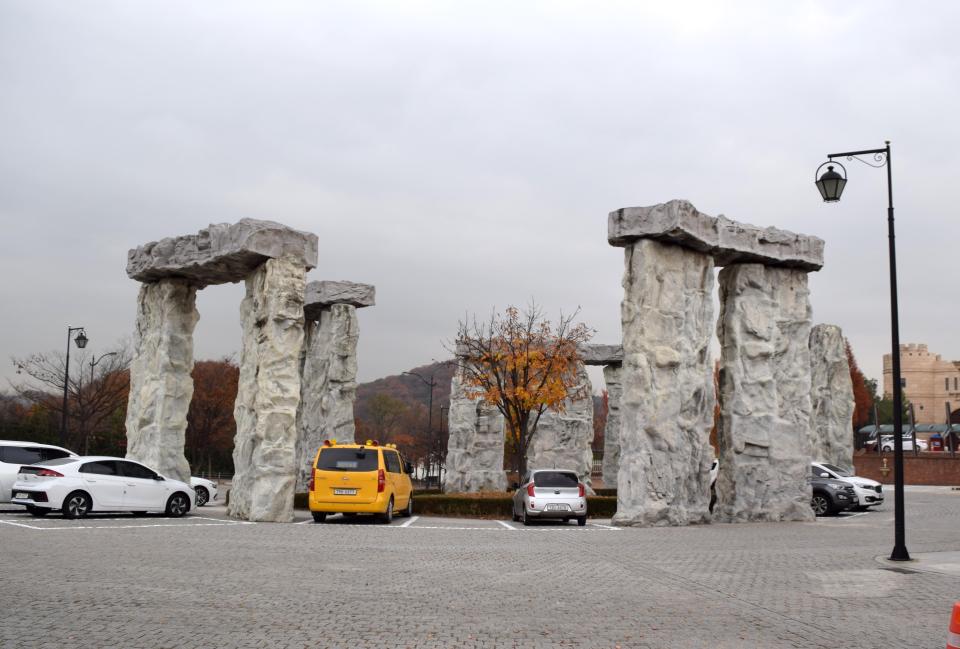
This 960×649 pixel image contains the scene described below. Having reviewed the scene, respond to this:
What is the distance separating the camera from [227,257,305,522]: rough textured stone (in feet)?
68.2

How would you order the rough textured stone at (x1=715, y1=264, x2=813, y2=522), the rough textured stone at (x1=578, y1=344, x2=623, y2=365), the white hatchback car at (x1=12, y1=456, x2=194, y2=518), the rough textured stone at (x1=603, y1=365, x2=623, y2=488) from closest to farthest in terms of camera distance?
the white hatchback car at (x1=12, y1=456, x2=194, y2=518), the rough textured stone at (x1=715, y1=264, x2=813, y2=522), the rough textured stone at (x1=578, y1=344, x2=623, y2=365), the rough textured stone at (x1=603, y1=365, x2=623, y2=488)

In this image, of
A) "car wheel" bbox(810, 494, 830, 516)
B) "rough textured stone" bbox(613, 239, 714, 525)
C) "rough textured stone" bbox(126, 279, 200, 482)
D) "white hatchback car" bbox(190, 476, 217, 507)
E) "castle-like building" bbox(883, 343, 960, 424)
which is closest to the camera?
"rough textured stone" bbox(613, 239, 714, 525)

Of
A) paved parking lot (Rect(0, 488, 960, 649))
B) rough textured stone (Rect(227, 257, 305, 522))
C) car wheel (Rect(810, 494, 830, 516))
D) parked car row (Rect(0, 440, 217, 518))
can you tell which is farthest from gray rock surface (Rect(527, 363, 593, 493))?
paved parking lot (Rect(0, 488, 960, 649))

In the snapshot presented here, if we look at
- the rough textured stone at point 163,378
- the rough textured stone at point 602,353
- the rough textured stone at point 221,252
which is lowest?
the rough textured stone at point 163,378

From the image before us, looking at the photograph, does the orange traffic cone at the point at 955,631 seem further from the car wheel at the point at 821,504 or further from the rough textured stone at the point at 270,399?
the car wheel at the point at 821,504

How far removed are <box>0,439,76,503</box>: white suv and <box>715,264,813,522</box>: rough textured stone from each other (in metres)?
16.9

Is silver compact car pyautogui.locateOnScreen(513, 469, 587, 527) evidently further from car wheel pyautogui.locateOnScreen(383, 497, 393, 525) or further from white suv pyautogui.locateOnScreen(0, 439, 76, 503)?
white suv pyautogui.locateOnScreen(0, 439, 76, 503)

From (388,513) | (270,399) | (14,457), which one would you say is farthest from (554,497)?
(14,457)

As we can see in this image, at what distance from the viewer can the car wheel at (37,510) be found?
18969 mm

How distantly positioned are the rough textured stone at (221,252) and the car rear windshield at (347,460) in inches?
187

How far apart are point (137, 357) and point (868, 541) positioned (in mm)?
19899

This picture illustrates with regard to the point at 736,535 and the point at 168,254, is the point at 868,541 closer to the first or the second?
the point at 736,535

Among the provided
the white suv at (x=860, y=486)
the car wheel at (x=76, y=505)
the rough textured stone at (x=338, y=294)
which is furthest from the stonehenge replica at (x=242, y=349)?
the white suv at (x=860, y=486)

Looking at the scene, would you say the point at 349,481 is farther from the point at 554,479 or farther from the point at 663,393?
the point at 663,393
